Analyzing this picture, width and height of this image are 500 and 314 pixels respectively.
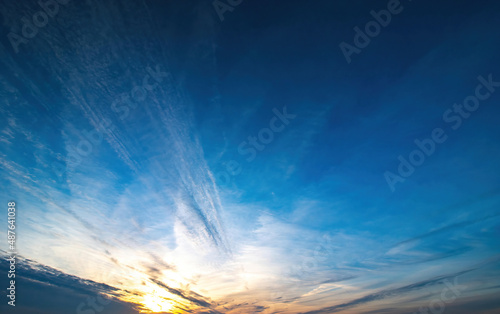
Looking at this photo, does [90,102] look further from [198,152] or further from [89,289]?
[89,289]

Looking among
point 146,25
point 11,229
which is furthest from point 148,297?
point 146,25

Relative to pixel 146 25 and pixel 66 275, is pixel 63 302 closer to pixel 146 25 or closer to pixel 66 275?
pixel 66 275

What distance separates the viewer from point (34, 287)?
970 inches

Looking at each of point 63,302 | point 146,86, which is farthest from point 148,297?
point 146,86

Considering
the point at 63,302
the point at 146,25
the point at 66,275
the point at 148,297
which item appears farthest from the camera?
the point at 148,297

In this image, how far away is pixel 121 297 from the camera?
1332 inches

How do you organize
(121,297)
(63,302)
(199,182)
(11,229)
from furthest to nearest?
(121,297) → (63,302) → (11,229) → (199,182)

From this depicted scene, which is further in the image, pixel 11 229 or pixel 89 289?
pixel 89 289

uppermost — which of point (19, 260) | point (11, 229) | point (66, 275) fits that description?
point (11, 229)

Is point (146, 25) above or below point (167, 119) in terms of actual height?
above

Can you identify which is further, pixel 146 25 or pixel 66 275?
pixel 66 275

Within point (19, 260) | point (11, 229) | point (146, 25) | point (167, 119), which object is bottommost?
point (19, 260)

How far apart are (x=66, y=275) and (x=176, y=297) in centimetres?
1799

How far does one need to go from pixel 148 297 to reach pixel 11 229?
2390 centimetres
